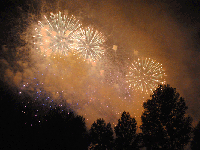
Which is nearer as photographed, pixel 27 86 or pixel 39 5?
pixel 27 86

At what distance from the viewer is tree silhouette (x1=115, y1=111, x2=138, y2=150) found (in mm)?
8133

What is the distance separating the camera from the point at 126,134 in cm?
832

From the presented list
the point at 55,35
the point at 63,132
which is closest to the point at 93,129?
the point at 63,132

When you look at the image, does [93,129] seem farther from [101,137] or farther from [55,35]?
[55,35]

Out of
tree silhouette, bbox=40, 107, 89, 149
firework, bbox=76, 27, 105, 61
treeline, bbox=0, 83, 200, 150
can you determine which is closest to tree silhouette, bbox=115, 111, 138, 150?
treeline, bbox=0, 83, 200, 150

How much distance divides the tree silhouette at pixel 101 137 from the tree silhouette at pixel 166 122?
2442mm

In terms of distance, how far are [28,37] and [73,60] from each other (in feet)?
12.6

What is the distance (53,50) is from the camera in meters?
9.91

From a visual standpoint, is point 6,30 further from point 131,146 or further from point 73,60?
point 131,146

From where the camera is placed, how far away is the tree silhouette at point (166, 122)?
8.08 meters

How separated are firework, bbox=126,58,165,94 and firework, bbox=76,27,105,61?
330 centimetres

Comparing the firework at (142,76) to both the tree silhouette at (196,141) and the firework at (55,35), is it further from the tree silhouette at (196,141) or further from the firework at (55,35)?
the firework at (55,35)

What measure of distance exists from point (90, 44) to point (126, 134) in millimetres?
7322

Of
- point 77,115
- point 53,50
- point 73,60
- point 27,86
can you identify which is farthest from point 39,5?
point 77,115
